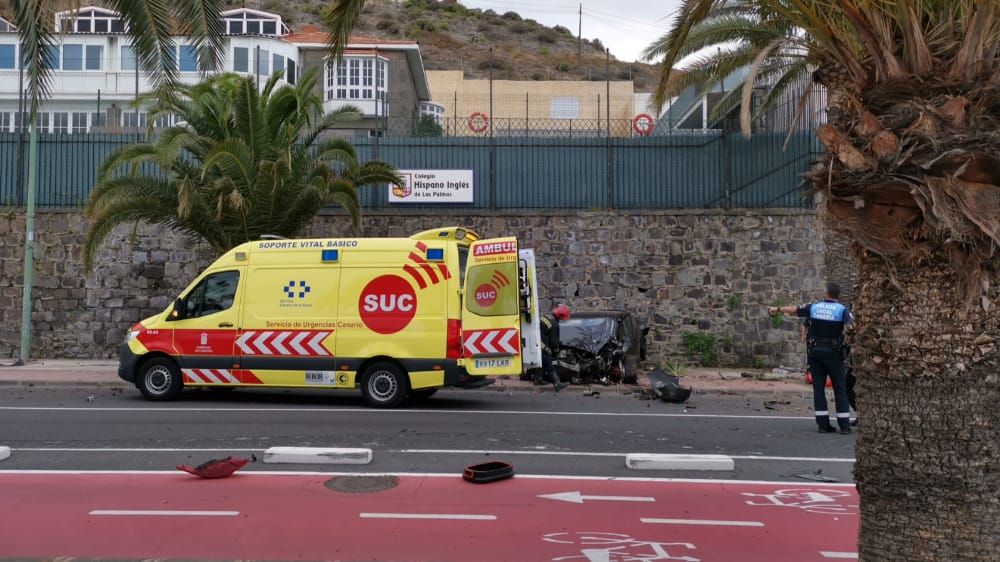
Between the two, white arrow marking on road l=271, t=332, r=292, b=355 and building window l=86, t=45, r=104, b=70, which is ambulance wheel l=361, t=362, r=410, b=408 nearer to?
white arrow marking on road l=271, t=332, r=292, b=355

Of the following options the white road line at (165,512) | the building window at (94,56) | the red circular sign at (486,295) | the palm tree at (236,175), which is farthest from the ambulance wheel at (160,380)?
the building window at (94,56)

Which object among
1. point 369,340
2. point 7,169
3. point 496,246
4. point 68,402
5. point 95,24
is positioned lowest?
point 68,402

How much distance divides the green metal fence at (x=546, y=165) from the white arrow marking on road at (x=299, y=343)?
726 cm

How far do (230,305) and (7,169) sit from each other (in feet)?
32.9

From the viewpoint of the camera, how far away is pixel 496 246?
12859mm

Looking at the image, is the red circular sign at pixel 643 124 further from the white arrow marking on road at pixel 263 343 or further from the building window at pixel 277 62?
the building window at pixel 277 62

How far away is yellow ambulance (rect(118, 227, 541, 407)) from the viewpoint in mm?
12766

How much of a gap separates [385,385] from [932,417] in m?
9.86

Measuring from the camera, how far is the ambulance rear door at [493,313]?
12.6 metres

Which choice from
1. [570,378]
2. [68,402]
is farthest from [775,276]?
[68,402]

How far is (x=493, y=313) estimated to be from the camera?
41.8 feet

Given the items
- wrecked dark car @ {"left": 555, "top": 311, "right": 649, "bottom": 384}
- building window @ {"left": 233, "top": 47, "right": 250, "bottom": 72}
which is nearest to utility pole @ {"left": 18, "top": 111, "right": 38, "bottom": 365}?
wrecked dark car @ {"left": 555, "top": 311, "right": 649, "bottom": 384}

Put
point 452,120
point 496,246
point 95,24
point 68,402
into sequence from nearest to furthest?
1. point 496,246
2. point 68,402
3. point 452,120
4. point 95,24

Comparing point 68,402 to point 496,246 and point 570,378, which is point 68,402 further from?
point 570,378
